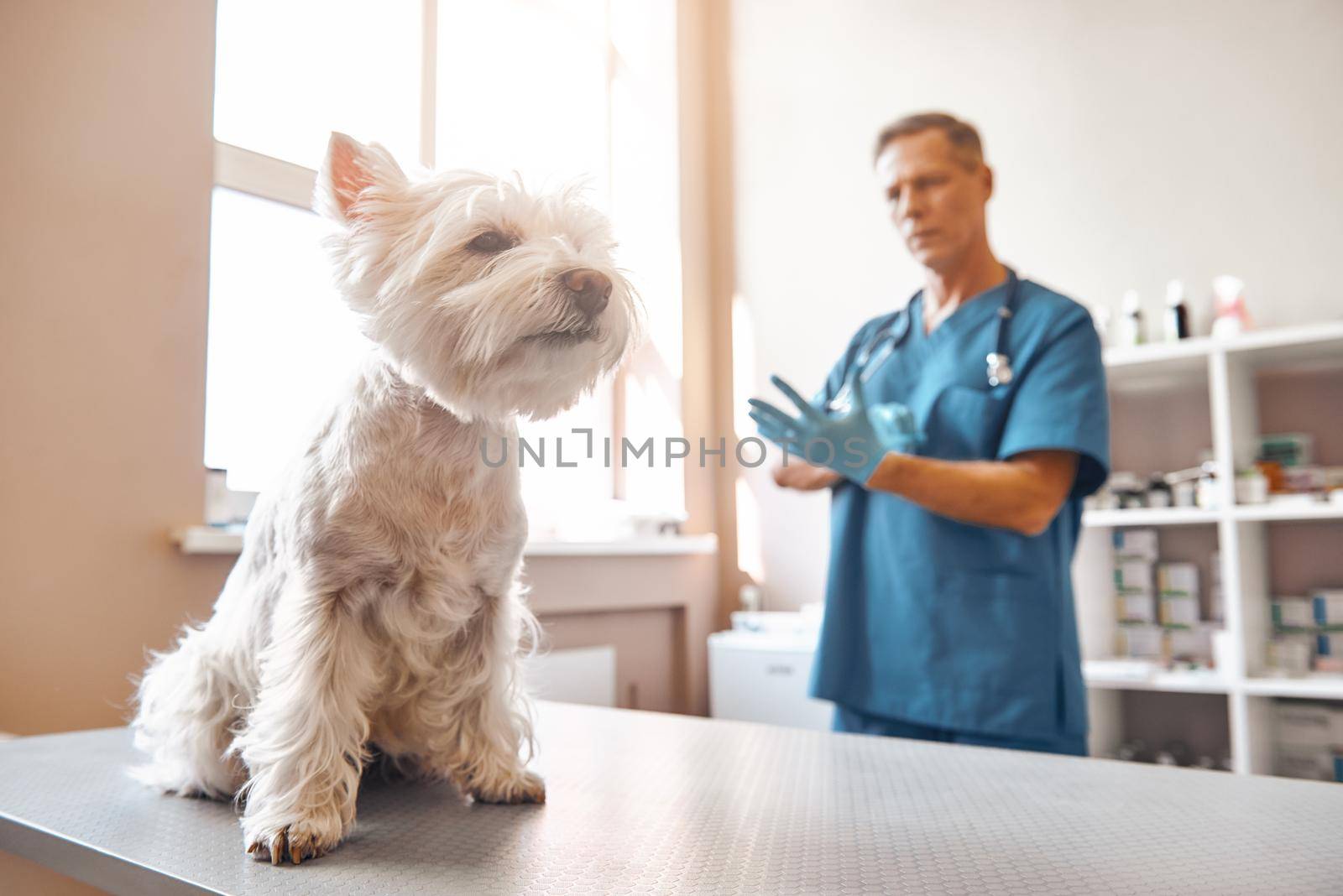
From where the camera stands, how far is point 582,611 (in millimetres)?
2689

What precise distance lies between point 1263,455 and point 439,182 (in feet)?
7.87

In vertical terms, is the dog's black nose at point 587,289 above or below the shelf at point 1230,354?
below

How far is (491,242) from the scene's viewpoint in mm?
683

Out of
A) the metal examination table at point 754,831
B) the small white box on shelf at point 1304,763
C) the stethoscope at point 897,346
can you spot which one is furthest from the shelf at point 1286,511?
the metal examination table at point 754,831

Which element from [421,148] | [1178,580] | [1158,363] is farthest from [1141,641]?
[421,148]

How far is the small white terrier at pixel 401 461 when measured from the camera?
65 cm

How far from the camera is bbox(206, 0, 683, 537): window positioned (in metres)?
1.95

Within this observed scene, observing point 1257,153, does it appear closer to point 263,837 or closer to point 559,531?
point 559,531

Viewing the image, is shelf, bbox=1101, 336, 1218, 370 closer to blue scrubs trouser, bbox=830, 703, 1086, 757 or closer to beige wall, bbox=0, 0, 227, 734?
blue scrubs trouser, bbox=830, 703, 1086, 757

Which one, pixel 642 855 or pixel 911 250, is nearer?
pixel 642 855

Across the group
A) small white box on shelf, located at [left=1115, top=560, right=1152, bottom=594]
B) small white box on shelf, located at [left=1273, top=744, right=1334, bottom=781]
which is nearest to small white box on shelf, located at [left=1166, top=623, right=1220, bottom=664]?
small white box on shelf, located at [left=1115, top=560, right=1152, bottom=594]

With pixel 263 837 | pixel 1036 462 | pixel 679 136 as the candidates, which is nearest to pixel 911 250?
pixel 1036 462

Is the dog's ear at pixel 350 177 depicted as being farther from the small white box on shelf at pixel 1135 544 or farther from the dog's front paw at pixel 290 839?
the small white box on shelf at pixel 1135 544

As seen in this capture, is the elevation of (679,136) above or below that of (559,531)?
above
